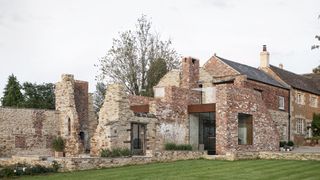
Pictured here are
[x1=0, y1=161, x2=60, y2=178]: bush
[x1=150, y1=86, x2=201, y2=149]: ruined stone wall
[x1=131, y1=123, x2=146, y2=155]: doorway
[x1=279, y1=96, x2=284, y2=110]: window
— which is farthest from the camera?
[x1=279, y1=96, x2=284, y2=110]: window

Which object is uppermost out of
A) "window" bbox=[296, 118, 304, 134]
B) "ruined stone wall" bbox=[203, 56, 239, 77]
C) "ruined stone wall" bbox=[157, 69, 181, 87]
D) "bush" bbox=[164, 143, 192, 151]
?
"ruined stone wall" bbox=[203, 56, 239, 77]

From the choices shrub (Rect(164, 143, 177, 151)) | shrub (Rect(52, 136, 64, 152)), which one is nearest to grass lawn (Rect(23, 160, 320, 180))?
shrub (Rect(164, 143, 177, 151))

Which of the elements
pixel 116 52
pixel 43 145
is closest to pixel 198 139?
pixel 43 145

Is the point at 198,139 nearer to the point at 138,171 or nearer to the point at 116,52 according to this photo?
the point at 138,171

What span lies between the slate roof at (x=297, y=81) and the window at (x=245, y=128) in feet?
47.7

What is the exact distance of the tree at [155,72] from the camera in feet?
150

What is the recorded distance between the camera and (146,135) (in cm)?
2838

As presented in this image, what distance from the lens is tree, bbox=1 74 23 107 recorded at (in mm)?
47000

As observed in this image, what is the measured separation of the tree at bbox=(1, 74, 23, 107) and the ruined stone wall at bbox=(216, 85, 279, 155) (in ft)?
79.4

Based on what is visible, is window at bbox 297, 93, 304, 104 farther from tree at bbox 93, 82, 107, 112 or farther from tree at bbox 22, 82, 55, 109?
tree at bbox 22, 82, 55, 109

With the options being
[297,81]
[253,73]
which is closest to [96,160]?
[253,73]

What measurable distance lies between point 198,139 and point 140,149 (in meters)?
5.35

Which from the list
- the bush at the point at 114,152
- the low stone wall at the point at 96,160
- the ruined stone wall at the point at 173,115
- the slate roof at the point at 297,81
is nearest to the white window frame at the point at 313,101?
the slate roof at the point at 297,81

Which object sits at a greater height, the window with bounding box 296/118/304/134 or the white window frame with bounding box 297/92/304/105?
the white window frame with bounding box 297/92/304/105
